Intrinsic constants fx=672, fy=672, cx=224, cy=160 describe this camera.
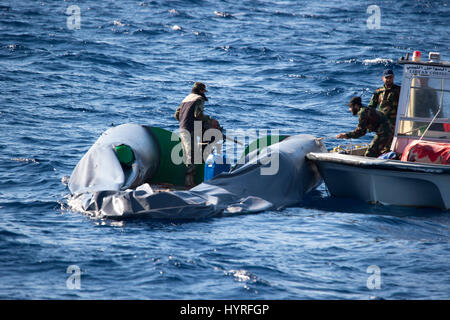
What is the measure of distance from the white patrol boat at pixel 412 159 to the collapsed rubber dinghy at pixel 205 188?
54cm

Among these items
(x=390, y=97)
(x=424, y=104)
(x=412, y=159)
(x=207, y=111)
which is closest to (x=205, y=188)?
(x=412, y=159)

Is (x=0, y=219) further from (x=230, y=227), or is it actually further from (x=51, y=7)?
(x=51, y=7)

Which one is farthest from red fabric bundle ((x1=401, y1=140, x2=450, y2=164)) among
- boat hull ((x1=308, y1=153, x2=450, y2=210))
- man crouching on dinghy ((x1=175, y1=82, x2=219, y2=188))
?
man crouching on dinghy ((x1=175, y1=82, x2=219, y2=188))

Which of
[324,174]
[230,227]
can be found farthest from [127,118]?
[230,227]

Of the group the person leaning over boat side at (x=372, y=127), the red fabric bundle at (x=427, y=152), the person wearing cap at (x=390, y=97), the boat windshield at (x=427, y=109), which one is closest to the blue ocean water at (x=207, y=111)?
the red fabric bundle at (x=427, y=152)

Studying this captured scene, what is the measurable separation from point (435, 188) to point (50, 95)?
40.5ft

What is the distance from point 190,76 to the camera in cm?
2338

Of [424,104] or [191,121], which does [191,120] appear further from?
[424,104]

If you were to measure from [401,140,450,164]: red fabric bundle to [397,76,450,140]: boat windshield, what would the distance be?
0.61 metres

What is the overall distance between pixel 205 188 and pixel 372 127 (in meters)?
3.30

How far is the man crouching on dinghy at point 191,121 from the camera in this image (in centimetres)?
1130

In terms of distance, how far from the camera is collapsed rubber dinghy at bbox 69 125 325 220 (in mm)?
9484
